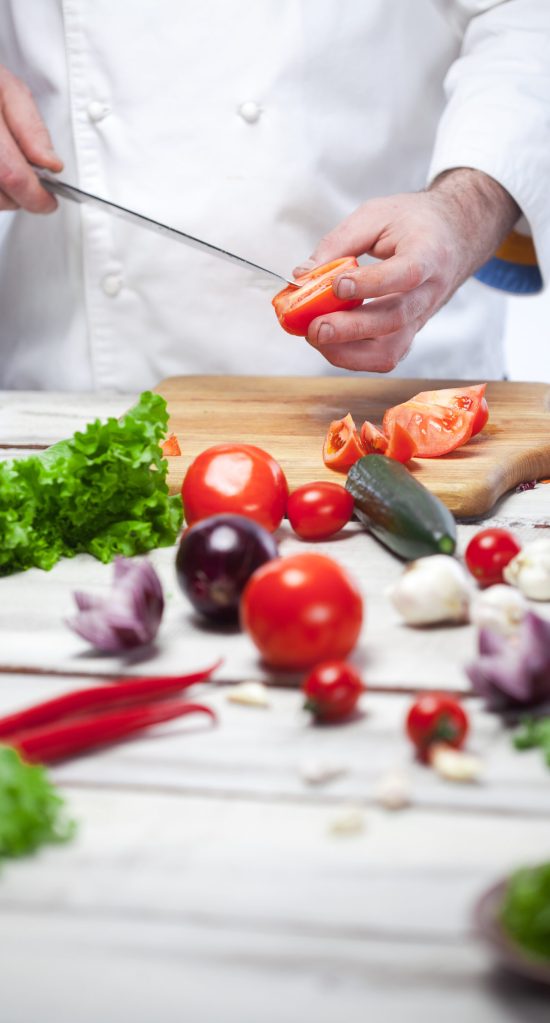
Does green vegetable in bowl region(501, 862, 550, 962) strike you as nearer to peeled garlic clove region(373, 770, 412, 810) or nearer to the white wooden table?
the white wooden table

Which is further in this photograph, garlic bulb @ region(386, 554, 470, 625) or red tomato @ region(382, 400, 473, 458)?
red tomato @ region(382, 400, 473, 458)

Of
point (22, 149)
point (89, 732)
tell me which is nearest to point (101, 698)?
point (89, 732)

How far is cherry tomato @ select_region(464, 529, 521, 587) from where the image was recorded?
141 cm

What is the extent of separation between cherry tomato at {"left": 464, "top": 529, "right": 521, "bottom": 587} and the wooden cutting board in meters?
0.28

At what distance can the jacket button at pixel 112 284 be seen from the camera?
2.31 metres

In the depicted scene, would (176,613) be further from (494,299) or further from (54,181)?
(494,299)

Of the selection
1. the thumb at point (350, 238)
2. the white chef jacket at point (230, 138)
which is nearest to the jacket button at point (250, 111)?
the white chef jacket at point (230, 138)

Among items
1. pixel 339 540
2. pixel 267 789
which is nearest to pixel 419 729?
pixel 267 789

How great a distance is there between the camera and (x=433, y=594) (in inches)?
50.1

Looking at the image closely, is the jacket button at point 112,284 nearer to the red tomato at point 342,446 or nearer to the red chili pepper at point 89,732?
the red tomato at point 342,446

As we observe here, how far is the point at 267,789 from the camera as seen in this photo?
0.98 m

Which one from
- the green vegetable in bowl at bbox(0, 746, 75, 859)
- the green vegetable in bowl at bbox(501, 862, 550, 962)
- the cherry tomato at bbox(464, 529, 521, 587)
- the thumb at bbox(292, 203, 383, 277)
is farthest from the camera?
the thumb at bbox(292, 203, 383, 277)

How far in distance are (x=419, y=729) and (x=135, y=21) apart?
1.64 meters

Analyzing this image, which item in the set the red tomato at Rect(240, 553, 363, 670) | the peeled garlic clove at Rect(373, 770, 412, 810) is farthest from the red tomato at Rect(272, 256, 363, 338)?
the peeled garlic clove at Rect(373, 770, 412, 810)
